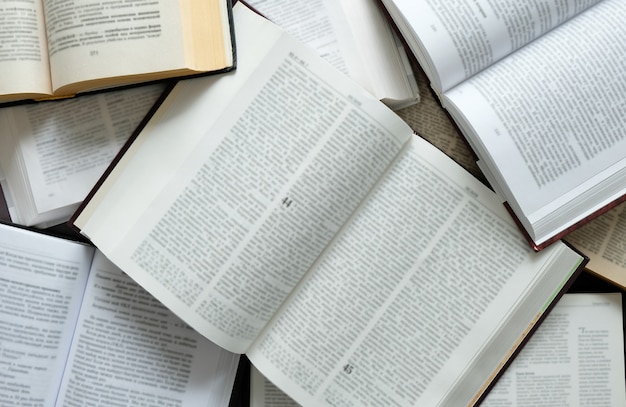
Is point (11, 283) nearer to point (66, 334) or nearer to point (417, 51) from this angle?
point (66, 334)

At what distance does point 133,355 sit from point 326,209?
1.06 ft

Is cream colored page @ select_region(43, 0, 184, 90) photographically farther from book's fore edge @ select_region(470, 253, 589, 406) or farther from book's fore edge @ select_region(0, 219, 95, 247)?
book's fore edge @ select_region(470, 253, 589, 406)

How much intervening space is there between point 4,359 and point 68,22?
0.44 metres

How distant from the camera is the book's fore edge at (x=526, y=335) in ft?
2.51

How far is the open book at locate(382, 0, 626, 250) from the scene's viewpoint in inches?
28.3

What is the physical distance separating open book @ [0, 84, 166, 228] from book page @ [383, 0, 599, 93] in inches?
13.0

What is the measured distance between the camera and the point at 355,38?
31.3 inches

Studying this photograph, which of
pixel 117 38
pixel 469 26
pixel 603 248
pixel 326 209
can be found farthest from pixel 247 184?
pixel 603 248

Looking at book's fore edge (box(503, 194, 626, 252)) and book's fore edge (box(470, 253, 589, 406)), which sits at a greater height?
book's fore edge (box(503, 194, 626, 252))

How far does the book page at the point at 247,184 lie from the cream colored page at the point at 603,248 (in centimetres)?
27

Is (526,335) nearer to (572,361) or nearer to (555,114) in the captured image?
(572,361)

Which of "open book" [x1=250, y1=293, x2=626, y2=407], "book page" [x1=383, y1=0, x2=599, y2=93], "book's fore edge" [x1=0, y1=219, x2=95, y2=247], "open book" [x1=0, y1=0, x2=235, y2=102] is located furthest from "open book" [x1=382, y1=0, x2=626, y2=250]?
"book's fore edge" [x1=0, y1=219, x2=95, y2=247]

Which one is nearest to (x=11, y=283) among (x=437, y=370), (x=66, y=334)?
(x=66, y=334)

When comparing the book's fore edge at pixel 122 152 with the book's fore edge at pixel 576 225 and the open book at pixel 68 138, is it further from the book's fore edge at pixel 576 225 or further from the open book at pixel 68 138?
the book's fore edge at pixel 576 225
